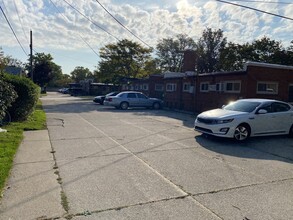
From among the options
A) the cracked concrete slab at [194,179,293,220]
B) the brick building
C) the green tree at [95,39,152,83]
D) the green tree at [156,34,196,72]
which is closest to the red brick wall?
the brick building

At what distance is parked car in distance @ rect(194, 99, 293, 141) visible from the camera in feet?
30.6

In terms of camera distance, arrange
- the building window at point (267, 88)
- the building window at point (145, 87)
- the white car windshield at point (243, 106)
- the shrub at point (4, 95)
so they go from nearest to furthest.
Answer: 1. the shrub at point (4, 95)
2. the white car windshield at point (243, 106)
3. the building window at point (267, 88)
4. the building window at point (145, 87)

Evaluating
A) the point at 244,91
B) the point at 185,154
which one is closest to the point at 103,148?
the point at 185,154

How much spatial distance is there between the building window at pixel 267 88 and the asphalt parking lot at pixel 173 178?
874 cm

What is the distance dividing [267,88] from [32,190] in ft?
54.9

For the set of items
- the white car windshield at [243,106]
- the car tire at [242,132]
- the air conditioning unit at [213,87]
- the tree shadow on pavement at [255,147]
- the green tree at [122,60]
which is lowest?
the tree shadow on pavement at [255,147]

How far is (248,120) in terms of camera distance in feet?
31.4

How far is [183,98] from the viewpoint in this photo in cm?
2408

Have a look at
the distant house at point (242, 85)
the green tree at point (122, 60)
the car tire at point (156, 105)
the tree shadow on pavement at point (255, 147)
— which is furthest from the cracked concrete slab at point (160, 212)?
the green tree at point (122, 60)

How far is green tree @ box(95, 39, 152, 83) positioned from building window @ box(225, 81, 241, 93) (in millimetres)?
24976

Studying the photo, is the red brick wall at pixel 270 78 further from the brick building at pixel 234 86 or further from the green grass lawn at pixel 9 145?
the green grass lawn at pixel 9 145

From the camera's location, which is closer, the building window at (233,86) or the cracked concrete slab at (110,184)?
the cracked concrete slab at (110,184)

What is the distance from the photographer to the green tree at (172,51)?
2196 inches

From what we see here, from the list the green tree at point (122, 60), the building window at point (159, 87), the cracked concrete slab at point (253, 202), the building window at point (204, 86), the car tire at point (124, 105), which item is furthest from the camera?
the green tree at point (122, 60)
